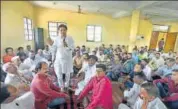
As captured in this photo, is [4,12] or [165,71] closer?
[4,12]

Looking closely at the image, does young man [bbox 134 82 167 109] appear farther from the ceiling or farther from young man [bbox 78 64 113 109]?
the ceiling

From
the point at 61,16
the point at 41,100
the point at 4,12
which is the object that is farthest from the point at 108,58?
the point at 4,12

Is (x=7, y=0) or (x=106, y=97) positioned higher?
(x=7, y=0)

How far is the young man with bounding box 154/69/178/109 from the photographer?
182cm

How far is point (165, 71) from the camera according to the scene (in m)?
3.08

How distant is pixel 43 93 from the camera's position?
1.98m

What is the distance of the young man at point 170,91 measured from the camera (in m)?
1.82

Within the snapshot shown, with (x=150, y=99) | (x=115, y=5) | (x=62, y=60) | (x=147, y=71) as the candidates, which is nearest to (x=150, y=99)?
(x=150, y=99)

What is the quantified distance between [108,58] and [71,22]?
237 cm

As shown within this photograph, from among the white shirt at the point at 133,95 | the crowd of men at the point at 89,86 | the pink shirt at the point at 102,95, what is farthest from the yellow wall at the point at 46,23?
the white shirt at the point at 133,95

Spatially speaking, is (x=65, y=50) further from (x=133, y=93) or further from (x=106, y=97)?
(x=133, y=93)

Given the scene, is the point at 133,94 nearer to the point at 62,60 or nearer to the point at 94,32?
the point at 62,60

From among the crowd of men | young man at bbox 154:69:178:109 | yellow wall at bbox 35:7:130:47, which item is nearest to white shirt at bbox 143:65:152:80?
the crowd of men

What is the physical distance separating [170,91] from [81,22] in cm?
153
